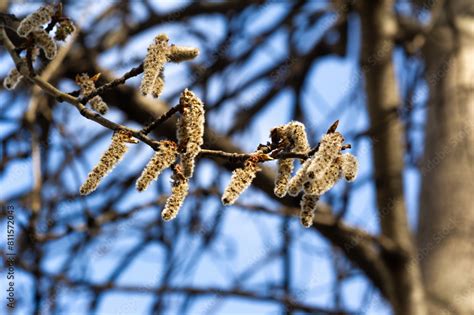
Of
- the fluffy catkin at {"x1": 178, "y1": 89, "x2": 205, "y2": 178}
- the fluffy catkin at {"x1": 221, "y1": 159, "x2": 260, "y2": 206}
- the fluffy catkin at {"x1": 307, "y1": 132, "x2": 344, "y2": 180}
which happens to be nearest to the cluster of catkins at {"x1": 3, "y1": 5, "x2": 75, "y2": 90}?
the fluffy catkin at {"x1": 178, "y1": 89, "x2": 205, "y2": 178}

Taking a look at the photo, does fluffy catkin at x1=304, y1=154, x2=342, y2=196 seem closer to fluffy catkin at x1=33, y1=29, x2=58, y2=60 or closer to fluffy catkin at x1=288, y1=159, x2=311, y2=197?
fluffy catkin at x1=288, y1=159, x2=311, y2=197

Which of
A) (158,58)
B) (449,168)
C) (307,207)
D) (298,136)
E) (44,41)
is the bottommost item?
(307,207)

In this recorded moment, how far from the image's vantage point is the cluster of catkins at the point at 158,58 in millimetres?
1271

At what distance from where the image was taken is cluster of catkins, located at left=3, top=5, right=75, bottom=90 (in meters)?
1.33

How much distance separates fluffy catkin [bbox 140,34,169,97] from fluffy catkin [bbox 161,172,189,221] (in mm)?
170

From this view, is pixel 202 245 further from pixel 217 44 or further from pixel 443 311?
pixel 443 311

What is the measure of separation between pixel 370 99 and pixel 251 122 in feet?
4.83

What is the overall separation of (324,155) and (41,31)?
63 centimetres

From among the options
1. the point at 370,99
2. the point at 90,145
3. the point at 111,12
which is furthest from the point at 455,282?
the point at 111,12

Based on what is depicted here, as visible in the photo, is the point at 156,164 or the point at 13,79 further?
the point at 13,79

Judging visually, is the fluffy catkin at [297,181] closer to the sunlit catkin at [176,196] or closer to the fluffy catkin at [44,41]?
the sunlit catkin at [176,196]

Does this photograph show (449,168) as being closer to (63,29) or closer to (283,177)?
(283,177)

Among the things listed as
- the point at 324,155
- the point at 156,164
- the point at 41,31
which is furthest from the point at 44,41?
the point at 324,155

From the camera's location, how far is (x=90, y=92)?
1.36 metres
